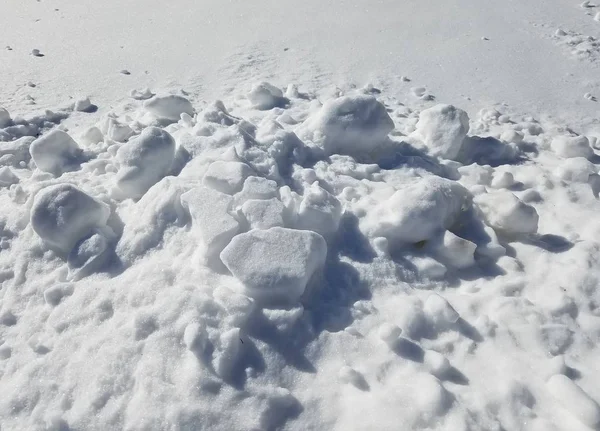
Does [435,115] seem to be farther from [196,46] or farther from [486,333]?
[196,46]

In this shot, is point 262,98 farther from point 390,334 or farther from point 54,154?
point 390,334

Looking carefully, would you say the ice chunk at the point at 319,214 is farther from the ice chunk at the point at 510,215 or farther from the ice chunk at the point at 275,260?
the ice chunk at the point at 510,215

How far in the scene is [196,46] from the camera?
382 cm

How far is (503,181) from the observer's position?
2.37 meters

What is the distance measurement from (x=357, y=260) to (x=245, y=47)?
2.35 meters

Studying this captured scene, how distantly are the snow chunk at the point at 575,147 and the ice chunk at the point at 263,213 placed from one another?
4.91 feet

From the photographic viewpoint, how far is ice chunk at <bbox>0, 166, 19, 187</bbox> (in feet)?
7.81

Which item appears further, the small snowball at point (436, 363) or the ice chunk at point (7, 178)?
the ice chunk at point (7, 178)

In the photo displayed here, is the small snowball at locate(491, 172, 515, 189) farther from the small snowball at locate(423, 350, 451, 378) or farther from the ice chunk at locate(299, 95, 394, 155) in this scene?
the small snowball at locate(423, 350, 451, 378)

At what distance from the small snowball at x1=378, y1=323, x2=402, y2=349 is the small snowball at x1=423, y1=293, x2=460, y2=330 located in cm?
14

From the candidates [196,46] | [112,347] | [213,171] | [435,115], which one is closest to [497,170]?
[435,115]

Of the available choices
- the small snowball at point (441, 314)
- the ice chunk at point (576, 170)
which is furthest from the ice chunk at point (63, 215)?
the ice chunk at point (576, 170)

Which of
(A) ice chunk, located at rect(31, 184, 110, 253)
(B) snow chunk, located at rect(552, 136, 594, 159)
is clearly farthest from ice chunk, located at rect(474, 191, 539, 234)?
(A) ice chunk, located at rect(31, 184, 110, 253)

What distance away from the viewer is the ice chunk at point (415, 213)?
6.47ft
